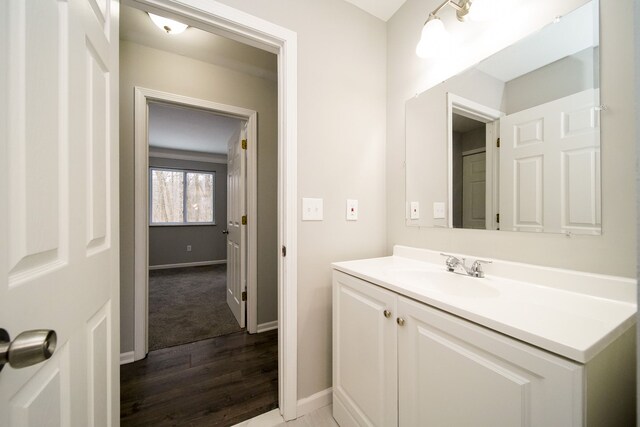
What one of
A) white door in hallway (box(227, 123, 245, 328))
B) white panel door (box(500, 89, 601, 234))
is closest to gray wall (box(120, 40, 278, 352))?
white door in hallway (box(227, 123, 245, 328))

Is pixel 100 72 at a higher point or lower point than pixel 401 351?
higher

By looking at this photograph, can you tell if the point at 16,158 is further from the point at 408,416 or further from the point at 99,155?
the point at 408,416

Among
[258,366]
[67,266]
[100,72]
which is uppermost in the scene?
[100,72]

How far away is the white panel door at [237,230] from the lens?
2303 mm

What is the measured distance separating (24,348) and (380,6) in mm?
2115

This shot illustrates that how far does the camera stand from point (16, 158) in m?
0.40

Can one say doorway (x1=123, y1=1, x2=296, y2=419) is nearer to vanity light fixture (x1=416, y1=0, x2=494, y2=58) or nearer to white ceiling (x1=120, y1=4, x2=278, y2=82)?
vanity light fixture (x1=416, y1=0, x2=494, y2=58)

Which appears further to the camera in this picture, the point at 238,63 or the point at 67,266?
the point at 238,63

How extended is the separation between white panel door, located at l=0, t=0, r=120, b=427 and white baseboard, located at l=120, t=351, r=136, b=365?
1284 mm

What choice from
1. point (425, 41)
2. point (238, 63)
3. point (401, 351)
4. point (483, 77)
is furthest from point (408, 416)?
point (238, 63)

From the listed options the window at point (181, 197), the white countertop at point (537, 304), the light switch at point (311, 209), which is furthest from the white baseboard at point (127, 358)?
the window at point (181, 197)

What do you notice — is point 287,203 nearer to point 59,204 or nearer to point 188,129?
point 59,204

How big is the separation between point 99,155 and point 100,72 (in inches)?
10.7

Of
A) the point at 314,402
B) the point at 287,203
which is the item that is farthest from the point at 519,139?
the point at 314,402
